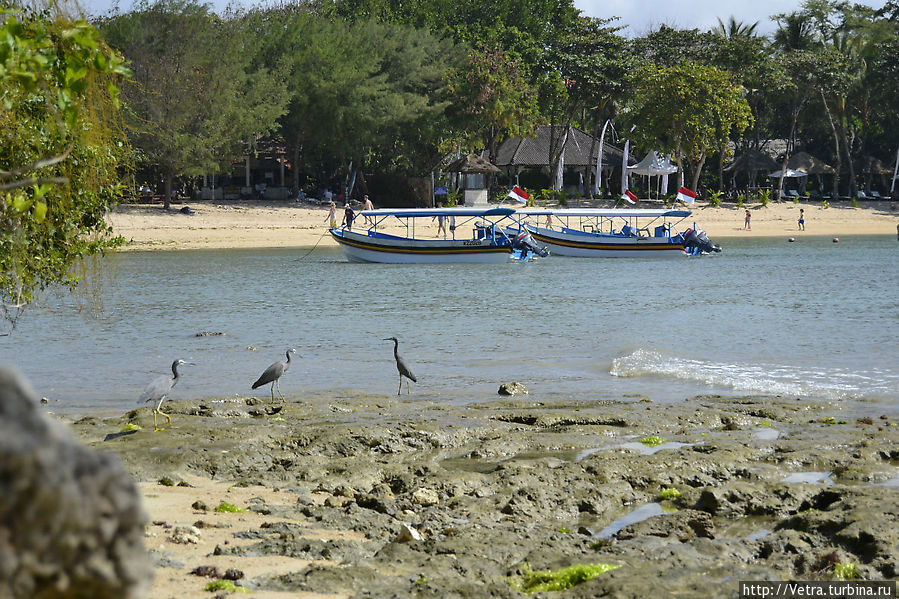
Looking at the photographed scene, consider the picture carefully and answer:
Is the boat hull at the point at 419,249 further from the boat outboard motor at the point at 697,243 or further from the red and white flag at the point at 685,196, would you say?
the red and white flag at the point at 685,196

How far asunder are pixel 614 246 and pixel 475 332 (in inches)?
1036

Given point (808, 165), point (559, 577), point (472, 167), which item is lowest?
point (559, 577)

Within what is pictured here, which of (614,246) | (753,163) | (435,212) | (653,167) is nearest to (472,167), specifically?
(653,167)

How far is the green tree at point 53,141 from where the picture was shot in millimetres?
5129

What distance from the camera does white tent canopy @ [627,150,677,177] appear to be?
2566 inches

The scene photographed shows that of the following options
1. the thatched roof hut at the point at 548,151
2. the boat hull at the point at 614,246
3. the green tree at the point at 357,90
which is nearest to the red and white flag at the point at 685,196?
the boat hull at the point at 614,246

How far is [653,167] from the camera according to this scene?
6531 cm

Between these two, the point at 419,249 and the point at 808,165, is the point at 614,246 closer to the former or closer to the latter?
the point at 419,249

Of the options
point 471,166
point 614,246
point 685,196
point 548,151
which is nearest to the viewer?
point 614,246

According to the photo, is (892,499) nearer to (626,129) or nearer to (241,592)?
(241,592)

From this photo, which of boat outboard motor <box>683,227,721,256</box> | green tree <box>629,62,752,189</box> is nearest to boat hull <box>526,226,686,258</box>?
boat outboard motor <box>683,227,721,256</box>

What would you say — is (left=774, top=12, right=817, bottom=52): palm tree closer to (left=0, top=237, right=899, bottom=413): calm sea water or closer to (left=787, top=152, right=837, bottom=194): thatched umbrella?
(left=787, top=152, right=837, bottom=194): thatched umbrella

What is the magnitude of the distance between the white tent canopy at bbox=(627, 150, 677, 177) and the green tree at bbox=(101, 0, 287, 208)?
25.5 metres

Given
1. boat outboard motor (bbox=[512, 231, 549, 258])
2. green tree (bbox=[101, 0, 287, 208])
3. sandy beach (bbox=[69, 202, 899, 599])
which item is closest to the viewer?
sandy beach (bbox=[69, 202, 899, 599])
